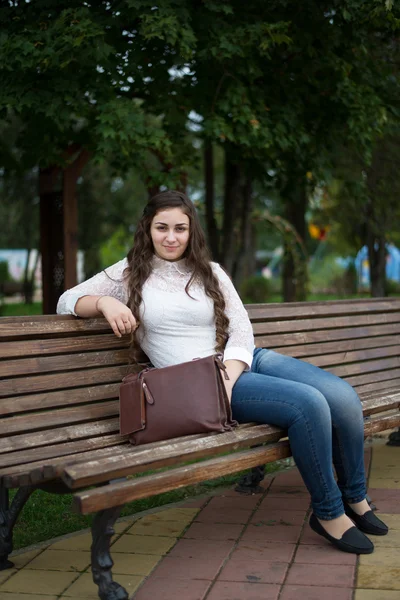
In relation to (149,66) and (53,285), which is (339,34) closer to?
(149,66)

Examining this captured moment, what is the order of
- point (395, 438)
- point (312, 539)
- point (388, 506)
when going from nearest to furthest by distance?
point (312, 539) → point (388, 506) → point (395, 438)

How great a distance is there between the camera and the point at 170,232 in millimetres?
3740

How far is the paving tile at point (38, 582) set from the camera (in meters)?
3.22

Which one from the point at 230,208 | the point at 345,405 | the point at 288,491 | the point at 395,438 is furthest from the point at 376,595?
the point at 230,208

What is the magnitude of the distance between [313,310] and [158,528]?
1.73 m

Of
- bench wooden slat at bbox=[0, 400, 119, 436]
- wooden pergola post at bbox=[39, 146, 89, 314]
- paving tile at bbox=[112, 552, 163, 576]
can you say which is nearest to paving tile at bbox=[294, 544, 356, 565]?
paving tile at bbox=[112, 552, 163, 576]

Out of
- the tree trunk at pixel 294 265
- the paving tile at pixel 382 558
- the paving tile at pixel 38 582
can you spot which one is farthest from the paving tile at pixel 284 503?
the tree trunk at pixel 294 265

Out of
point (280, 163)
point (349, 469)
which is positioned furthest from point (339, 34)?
point (349, 469)

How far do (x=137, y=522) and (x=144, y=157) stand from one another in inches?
133

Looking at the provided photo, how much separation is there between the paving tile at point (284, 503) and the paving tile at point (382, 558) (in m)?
0.74

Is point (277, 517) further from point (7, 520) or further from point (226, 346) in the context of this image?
point (7, 520)

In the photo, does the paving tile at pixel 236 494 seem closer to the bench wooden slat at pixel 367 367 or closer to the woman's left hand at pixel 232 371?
the bench wooden slat at pixel 367 367

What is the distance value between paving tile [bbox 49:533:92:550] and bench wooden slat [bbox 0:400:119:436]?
1.92ft

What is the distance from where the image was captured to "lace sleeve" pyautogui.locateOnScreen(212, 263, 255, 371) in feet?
12.2
